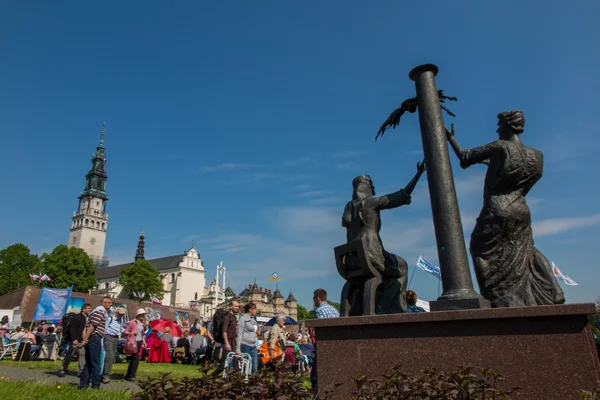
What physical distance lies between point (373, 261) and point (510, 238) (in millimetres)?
1595

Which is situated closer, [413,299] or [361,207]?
[361,207]

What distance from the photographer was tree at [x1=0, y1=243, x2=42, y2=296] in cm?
5975

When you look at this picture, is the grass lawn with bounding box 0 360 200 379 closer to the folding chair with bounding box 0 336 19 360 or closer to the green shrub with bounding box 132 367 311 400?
the folding chair with bounding box 0 336 19 360

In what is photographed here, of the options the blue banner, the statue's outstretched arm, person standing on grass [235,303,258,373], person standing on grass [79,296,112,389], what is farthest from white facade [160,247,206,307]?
the statue's outstretched arm

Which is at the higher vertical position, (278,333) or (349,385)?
(278,333)

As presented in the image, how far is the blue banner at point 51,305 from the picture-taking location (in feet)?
61.9

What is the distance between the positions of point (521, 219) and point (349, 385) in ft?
8.85

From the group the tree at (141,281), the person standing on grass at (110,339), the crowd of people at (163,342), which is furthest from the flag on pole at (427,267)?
the tree at (141,281)

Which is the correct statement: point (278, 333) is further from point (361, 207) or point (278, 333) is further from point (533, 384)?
point (533, 384)

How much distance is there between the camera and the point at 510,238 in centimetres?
464

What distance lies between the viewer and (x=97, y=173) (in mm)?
126000

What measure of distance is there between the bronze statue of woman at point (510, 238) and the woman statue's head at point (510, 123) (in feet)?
0.46

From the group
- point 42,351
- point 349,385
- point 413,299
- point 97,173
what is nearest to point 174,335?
point 42,351

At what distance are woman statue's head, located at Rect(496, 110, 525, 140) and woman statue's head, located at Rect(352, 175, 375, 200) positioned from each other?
181 centimetres
